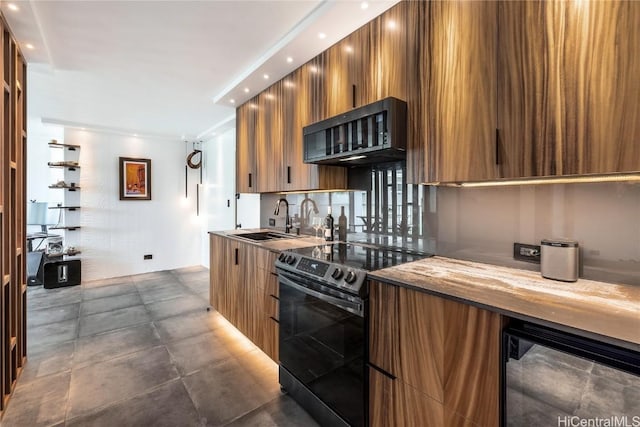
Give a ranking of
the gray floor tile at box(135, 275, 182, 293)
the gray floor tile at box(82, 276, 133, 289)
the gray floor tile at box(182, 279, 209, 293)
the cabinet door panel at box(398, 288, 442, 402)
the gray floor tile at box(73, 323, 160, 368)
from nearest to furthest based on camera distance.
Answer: the cabinet door panel at box(398, 288, 442, 402) < the gray floor tile at box(73, 323, 160, 368) < the gray floor tile at box(182, 279, 209, 293) < the gray floor tile at box(135, 275, 182, 293) < the gray floor tile at box(82, 276, 133, 289)

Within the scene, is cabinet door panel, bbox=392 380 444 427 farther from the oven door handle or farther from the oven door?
the oven door handle

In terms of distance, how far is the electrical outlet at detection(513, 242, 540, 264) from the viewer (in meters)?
1.51

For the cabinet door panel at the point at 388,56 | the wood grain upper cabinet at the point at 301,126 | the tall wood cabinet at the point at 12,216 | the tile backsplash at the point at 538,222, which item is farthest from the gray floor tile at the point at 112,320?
the cabinet door panel at the point at 388,56

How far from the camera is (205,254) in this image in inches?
232

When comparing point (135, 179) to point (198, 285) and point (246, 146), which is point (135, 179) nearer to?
point (198, 285)

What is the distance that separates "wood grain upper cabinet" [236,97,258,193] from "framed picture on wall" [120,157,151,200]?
113 inches

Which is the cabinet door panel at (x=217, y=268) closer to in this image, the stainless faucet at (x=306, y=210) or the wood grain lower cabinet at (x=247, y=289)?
the wood grain lower cabinet at (x=247, y=289)

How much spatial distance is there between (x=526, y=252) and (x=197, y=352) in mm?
2609

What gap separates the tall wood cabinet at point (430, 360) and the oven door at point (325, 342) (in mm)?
87

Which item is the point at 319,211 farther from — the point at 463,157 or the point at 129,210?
the point at 129,210

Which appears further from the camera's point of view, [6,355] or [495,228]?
[6,355]

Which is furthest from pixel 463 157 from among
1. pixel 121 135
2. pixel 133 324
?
pixel 121 135

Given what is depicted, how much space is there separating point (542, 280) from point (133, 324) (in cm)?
365

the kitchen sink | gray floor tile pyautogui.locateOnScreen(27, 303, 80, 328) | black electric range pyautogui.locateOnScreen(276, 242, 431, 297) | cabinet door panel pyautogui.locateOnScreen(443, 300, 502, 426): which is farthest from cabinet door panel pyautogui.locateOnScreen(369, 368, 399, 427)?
gray floor tile pyautogui.locateOnScreen(27, 303, 80, 328)
